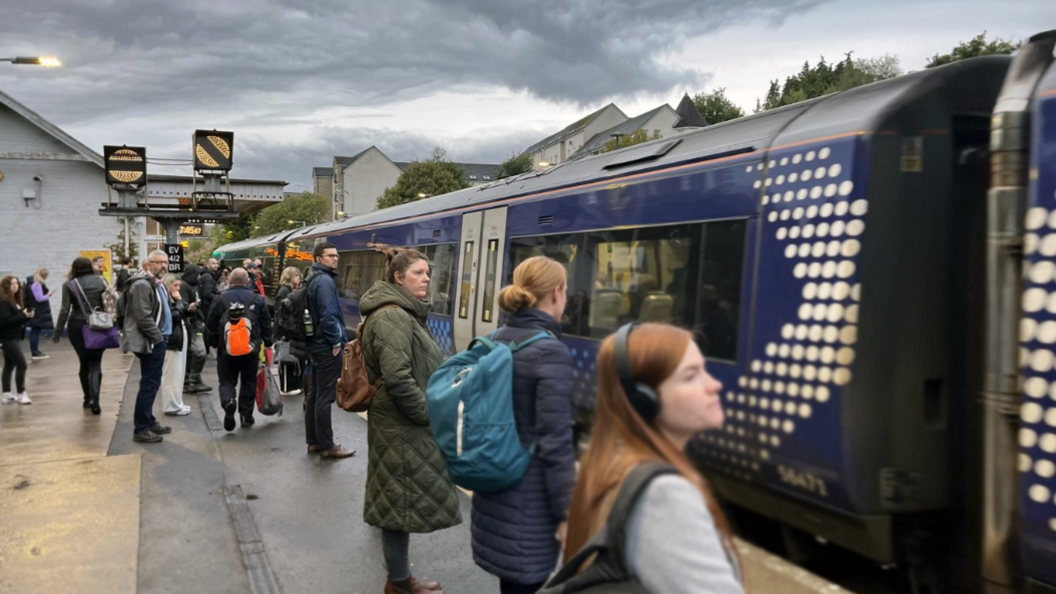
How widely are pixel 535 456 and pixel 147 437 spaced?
5713mm

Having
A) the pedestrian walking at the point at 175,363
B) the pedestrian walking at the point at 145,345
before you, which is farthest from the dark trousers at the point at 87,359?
the pedestrian walking at the point at 145,345

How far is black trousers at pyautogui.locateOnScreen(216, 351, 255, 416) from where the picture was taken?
7883mm

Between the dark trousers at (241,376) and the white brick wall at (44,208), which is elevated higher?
the white brick wall at (44,208)

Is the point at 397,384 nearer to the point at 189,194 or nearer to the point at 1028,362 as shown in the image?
the point at 1028,362

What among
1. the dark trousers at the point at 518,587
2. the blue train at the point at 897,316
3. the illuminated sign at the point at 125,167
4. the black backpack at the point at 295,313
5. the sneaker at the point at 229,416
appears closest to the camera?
the dark trousers at the point at 518,587

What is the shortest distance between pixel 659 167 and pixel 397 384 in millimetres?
3134

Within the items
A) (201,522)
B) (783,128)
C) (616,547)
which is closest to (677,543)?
(616,547)

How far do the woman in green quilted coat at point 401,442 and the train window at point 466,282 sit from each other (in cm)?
576

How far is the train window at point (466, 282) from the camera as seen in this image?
9961 millimetres

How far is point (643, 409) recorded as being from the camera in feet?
4.97

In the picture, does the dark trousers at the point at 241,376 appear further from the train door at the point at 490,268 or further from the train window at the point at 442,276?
the train window at the point at 442,276

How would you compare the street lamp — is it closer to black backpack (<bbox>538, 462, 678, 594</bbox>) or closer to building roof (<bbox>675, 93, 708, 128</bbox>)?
black backpack (<bbox>538, 462, 678, 594</bbox>)

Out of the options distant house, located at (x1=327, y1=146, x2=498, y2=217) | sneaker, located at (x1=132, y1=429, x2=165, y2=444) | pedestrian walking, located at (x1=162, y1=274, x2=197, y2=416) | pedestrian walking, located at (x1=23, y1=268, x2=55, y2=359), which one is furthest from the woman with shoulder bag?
distant house, located at (x1=327, y1=146, x2=498, y2=217)

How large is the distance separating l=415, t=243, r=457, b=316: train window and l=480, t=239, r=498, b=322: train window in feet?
3.67
